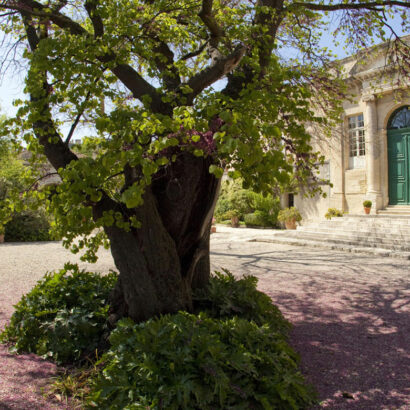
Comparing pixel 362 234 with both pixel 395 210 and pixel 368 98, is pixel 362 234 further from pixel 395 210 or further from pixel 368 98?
pixel 368 98

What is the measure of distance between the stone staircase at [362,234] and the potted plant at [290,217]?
281 centimetres

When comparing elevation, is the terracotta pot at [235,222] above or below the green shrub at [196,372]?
above

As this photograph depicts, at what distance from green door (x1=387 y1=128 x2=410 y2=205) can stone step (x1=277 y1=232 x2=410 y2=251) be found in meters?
3.84

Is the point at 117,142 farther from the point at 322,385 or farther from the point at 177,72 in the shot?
the point at 322,385

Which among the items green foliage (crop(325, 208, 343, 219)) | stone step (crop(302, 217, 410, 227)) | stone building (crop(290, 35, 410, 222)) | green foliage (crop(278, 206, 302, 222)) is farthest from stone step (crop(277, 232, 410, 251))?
green foliage (crop(278, 206, 302, 222))

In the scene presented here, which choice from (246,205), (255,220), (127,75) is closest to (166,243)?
(127,75)

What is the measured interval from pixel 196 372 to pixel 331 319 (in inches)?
114

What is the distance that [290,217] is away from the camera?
17641 mm

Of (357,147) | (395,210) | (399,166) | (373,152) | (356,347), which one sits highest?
(357,147)

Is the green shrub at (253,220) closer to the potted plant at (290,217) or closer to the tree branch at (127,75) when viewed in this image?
the potted plant at (290,217)

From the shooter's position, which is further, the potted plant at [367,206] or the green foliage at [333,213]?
the green foliage at [333,213]

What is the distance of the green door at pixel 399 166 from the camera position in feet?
47.4

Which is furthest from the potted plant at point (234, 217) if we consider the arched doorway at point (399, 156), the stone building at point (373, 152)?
the arched doorway at point (399, 156)

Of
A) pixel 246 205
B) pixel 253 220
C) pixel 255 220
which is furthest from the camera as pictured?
pixel 246 205
